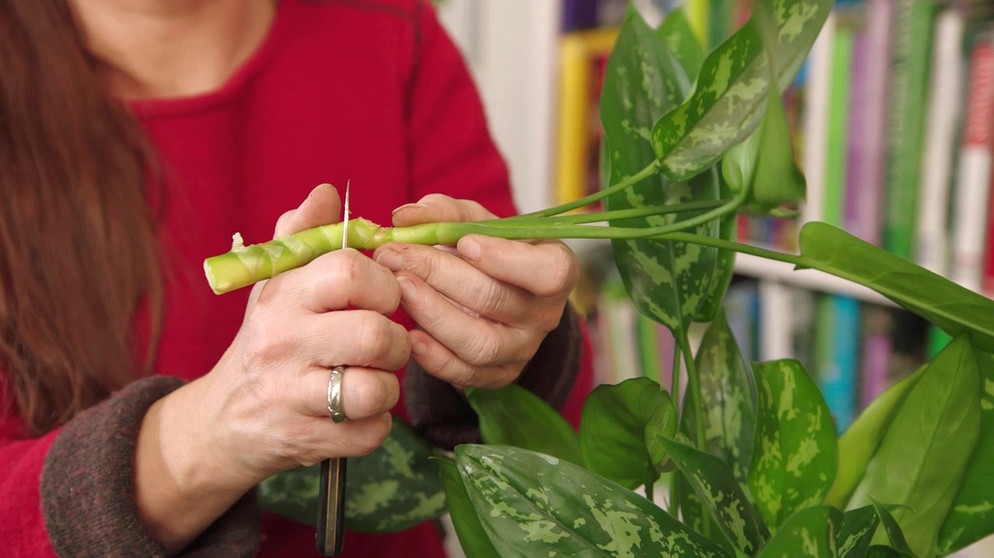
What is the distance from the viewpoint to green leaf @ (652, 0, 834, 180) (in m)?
0.43

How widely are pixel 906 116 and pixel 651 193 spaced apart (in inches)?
27.6

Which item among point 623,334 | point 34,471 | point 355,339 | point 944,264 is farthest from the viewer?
point 623,334

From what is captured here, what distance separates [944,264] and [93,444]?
948 mm

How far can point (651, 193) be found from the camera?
521mm

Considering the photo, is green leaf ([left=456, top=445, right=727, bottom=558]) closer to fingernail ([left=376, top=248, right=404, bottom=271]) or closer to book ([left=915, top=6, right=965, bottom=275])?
fingernail ([left=376, top=248, right=404, bottom=271])

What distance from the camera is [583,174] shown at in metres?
1.59

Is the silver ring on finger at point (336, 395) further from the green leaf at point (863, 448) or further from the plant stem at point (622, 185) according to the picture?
the green leaf at point (863, 448)

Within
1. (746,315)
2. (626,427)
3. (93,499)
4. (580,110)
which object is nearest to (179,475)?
(93,499)

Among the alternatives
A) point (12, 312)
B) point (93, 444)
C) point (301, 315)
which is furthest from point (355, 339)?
point (12, 312)

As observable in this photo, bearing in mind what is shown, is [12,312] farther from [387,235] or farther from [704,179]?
[704,179]

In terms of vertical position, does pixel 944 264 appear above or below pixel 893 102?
below

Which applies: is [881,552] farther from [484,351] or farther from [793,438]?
[484,351]

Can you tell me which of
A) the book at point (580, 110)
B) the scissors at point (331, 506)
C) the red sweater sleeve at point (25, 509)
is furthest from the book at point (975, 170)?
the red sweater sleeve at point (25, 509)

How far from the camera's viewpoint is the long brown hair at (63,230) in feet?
2.22
